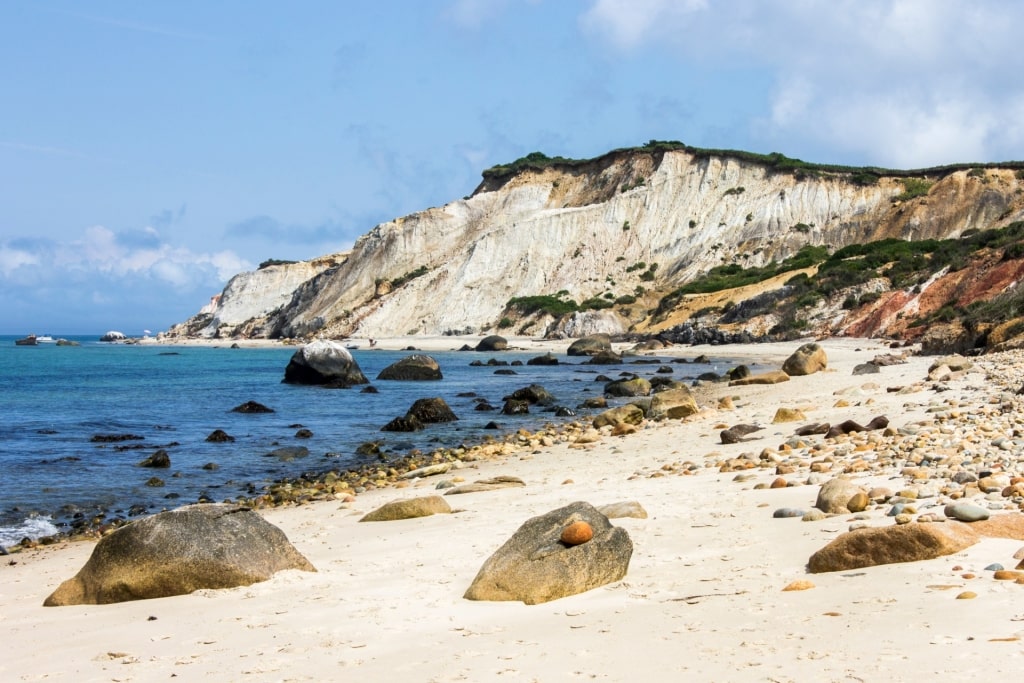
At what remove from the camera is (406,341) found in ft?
238

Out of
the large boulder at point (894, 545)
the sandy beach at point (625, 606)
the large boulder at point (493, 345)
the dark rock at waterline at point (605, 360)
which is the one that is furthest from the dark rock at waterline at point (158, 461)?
the large boulder at point (493, 345)

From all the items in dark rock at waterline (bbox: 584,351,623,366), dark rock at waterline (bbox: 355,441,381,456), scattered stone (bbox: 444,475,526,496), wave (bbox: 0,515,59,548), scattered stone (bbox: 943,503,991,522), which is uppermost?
dark rock at waterline (bbox: 584,351,623,366)

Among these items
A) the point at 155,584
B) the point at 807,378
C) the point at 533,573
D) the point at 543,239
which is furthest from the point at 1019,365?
the point at 543,239

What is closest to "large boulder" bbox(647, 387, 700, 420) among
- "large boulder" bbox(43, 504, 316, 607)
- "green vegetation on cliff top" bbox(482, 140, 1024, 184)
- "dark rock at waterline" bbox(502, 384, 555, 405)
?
"dark rock at waterline" bbox(502, 384, 555, 405)

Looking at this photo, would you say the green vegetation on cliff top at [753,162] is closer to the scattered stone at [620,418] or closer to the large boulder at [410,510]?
the scattered stone at [620,418]

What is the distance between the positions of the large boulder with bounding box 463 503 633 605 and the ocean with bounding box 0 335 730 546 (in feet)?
24.2

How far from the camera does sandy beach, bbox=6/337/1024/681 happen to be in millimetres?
4887

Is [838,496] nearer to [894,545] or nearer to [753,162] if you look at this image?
[894,545]

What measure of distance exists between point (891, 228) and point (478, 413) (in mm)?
58537

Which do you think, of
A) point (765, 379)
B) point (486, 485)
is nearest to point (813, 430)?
point (486, 485)

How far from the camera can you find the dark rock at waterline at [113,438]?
20.3 meters

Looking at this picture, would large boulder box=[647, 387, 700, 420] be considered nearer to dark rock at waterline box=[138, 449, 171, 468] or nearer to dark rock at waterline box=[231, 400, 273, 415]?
dark rock at waterline box=[138, 449, 171, 468]

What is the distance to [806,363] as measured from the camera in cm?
2781

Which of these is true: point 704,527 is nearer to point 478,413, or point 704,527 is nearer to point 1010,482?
point 1010,482
